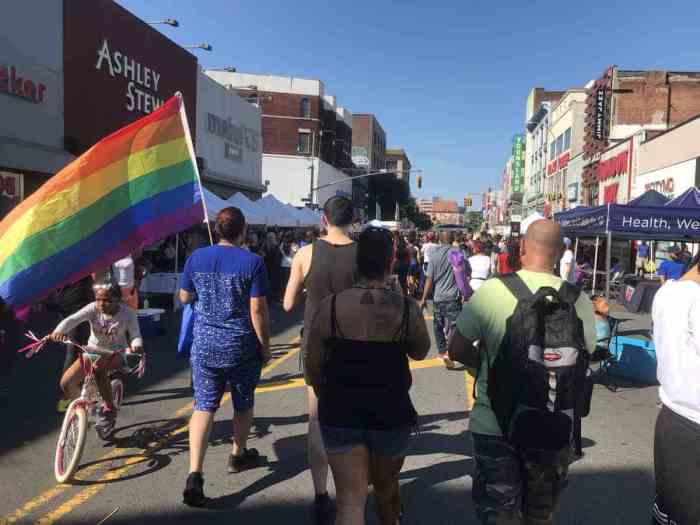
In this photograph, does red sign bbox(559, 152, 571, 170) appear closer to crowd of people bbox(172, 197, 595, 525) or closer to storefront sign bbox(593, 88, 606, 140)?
storefront sign bbox(593, 88, 606, 140)

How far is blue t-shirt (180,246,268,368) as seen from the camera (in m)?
3.87

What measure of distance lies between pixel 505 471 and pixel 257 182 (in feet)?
95.0

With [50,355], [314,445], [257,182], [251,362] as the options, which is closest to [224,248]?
[251,362]

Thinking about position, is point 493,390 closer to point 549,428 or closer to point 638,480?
point 549,428

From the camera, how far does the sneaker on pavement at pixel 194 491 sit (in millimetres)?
3742

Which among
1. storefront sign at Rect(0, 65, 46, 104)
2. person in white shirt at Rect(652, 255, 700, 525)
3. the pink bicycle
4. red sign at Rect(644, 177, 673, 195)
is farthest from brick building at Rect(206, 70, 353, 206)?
person in white shirt at Rect(652, 255, 700, 525)

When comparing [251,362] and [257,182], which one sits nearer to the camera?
[251,362]

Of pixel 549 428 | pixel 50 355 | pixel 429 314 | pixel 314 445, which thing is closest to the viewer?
pixel 549 428

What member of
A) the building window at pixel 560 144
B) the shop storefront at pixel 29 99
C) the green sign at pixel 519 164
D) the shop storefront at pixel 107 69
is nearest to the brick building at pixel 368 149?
the green sign at pixel 519 164

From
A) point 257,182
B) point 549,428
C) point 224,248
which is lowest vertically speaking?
point 549,428

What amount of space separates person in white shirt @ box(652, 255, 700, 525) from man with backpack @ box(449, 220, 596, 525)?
33cm

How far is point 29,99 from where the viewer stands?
44.7 feet

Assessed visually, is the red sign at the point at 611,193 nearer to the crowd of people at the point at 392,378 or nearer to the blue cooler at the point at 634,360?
the blue cooler at the point at 634,360

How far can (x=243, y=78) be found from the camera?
5094cm
